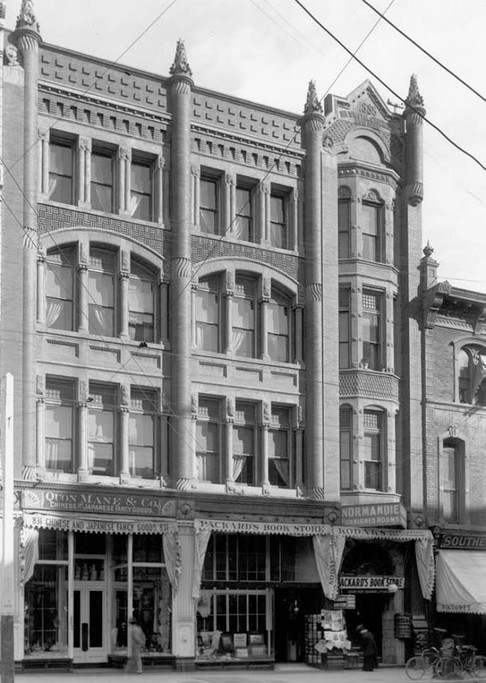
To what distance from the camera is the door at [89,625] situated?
34688mm

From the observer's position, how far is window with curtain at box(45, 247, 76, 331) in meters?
35.1

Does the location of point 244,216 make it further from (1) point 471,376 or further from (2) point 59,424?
(1) point 471,376

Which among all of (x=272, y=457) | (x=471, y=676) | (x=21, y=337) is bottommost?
(x=471, y=676)

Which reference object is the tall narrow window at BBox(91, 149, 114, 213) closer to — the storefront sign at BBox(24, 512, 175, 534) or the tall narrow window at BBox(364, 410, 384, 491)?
the storefront sign at BBox(24, 512, 175, 534)

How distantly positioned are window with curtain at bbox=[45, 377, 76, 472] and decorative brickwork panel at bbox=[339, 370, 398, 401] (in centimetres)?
952

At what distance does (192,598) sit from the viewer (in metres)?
35.6

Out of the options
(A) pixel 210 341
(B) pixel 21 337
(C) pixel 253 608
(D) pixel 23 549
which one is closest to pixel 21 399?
(B) pixel 21 337

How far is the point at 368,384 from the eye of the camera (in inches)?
1603

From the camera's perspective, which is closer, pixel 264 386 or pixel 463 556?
pixel 264 386

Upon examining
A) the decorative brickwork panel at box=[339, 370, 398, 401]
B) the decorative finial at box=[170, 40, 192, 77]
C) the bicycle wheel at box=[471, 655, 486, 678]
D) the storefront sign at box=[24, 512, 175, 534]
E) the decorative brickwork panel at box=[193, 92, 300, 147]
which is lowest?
the bicycle wheel at box=[471, 655, 486, 678]

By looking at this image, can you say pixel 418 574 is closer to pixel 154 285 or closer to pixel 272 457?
pixel 272 457

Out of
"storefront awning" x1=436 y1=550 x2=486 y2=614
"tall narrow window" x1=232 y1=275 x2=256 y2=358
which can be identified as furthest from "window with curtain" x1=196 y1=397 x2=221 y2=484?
"storefront awning" x1=436 y1=550 x2=486 y2=614

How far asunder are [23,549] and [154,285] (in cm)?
873

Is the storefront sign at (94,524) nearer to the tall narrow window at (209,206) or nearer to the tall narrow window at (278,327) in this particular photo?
the tall narrow window at (278,327)
